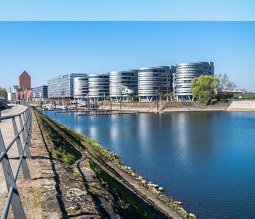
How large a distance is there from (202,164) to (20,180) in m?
29.7

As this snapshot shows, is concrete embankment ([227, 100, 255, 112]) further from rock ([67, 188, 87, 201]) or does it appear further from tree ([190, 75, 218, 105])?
rock ([67, 188, 87, 201])

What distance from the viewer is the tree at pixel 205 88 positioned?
17438 cm

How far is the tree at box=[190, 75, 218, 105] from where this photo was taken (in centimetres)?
17438

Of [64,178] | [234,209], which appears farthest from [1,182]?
[234,209]

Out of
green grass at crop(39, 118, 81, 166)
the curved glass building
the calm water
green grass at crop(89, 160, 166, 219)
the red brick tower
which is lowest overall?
the calm water

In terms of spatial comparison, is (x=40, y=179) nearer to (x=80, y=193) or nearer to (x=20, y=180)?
(x=20, y=180)

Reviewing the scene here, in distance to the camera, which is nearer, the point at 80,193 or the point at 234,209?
the point at 80,193

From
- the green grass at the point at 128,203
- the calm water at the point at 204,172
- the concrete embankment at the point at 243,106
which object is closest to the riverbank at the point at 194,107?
the concrete embankment at the point at 243,106

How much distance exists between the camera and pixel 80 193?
816cm

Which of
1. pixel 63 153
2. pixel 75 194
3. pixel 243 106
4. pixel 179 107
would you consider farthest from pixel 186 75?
pixel 75 194

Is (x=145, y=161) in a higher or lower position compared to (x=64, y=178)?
lower

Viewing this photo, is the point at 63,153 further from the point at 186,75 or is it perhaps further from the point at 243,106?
the point at 186,75

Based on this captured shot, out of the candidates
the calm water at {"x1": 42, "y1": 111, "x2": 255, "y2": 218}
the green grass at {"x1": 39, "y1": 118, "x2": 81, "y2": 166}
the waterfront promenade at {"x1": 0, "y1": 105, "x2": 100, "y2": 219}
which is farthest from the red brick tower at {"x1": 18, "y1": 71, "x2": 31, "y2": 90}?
the waterfront promenade at {"x1": 0, "y1": 105, "x2": 100, "y2": 219}

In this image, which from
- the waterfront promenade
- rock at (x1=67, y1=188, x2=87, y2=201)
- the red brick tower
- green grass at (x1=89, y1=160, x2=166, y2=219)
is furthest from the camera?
the red brick tower
